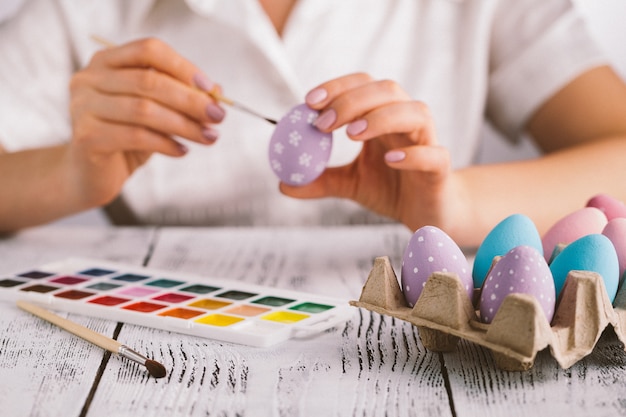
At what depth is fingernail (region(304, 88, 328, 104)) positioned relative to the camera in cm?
79

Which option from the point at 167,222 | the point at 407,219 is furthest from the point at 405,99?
the point at 167,222

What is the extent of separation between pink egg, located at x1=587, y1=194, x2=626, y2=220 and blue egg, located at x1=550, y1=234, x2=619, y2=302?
0.13 metres

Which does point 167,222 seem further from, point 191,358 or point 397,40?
point 191,358

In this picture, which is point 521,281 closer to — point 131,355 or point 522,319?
point 522,319

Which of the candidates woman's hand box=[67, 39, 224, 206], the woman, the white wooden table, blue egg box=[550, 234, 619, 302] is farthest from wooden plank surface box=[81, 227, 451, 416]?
the woman

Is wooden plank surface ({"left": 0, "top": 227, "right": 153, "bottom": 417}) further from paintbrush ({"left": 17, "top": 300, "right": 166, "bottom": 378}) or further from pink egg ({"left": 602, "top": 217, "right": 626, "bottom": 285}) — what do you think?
pink egg ({"left": 602, "top": 217, "right": 626, "bottom": 285})

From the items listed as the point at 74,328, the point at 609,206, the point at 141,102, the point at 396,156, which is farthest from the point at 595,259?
the point at 141,102

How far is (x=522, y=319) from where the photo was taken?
19.6 inches

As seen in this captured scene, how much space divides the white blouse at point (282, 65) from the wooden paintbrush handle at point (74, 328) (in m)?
0.56

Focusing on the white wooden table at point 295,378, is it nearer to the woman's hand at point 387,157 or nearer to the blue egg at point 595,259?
the blue egg at point 595,259

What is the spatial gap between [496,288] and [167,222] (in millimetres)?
829

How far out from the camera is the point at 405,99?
0.82 metres

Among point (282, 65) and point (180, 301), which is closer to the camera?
point (180, 301)

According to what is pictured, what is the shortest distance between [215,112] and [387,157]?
0.67 feet
